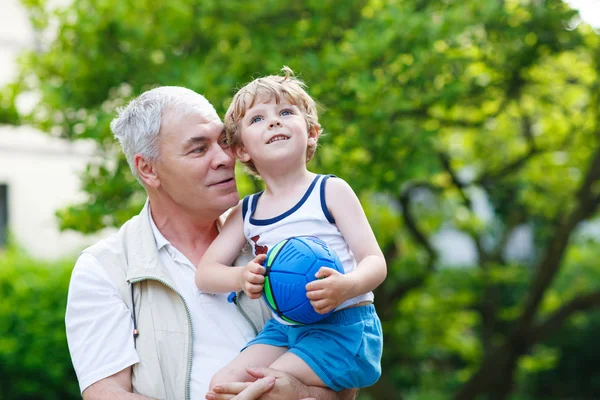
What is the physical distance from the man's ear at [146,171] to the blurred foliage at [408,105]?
189 cm

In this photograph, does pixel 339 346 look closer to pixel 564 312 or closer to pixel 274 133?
pixel 274 133

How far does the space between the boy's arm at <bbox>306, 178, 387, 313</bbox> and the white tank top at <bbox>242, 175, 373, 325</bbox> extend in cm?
→ 3

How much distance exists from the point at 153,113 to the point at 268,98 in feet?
1.83

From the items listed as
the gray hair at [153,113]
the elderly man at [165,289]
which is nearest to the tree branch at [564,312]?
the elderly man at [165,289]

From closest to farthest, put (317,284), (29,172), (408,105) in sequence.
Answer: (317,284), (408,105), (29,172)

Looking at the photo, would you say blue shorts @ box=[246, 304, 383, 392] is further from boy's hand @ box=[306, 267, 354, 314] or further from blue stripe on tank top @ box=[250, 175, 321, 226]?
blue stripe on tank top @ box=[250, 175, 321, 226]

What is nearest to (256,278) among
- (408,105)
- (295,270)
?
(295,270)

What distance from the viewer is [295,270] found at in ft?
7.96

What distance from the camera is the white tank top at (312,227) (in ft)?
8.79

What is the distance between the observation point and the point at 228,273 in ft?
9.04

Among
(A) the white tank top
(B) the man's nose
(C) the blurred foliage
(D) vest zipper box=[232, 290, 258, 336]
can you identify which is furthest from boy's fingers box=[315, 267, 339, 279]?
(C) the blurred foliage

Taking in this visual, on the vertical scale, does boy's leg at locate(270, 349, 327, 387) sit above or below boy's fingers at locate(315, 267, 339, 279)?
below

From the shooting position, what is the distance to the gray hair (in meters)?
3.06

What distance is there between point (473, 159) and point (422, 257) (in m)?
1.36
